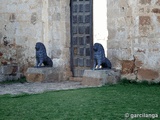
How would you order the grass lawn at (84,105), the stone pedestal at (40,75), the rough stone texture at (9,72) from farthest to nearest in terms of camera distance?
1. the rough stone texture at (9,72)
2. the stone pedestal at (40,75)
3. the grass lawn at (84,105)

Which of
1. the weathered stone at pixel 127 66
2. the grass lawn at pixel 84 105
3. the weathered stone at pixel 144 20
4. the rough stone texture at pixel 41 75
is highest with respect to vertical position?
the weathered stone at pixel 144 20

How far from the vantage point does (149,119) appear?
10.8ft

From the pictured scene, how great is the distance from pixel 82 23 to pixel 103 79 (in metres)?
2.16

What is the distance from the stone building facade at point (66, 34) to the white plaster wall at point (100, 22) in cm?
33

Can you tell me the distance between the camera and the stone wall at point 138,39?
6.41 metres

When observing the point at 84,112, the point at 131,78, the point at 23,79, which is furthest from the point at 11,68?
the point at 84,112

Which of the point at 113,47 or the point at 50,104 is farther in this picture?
the point at 113,47

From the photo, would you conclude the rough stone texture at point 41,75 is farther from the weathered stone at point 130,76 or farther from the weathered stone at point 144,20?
the weathered stone at point 144,20

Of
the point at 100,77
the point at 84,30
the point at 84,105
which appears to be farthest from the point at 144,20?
the point at 84,105

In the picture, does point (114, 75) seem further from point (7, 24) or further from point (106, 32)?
point (7, 24)

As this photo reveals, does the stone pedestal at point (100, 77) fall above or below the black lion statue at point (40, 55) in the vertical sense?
below

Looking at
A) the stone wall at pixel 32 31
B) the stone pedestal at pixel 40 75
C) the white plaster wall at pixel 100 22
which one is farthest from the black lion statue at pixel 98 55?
the stone wall at pixel 32 31

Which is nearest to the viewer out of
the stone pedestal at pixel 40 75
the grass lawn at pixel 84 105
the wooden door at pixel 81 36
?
the grass lawn at pixel 84 105

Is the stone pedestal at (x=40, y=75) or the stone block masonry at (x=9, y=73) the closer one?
the stone pedestal at (x=40, y=75)
